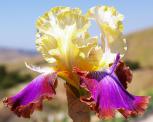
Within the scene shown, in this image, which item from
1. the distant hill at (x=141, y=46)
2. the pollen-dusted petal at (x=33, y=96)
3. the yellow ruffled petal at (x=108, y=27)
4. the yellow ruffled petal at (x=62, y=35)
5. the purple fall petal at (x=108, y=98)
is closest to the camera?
→ the purple fall petal at (x=108, y=98)

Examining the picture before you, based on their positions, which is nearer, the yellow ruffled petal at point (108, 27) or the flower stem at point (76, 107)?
the flower stem at point (76, 107)

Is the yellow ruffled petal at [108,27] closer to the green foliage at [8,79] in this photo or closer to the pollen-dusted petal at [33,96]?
the pollen-dusted petal at [33,96]

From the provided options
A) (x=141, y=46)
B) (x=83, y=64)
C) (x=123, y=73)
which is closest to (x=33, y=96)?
(x=83, y=64)

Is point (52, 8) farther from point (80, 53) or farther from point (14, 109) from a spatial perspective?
point (14, 109)

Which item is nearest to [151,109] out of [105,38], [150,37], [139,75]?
[105,38]

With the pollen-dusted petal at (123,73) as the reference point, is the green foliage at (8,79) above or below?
below

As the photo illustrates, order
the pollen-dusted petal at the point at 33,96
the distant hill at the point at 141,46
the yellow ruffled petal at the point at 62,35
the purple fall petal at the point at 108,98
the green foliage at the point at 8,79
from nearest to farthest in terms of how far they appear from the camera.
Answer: the purple fall petal at the point at 108,98
the pollen-dusted petal at the point at 33,96
the yellow ruffled petal at the point at 62,35
the green foliage at the point at 8,79
the distant hill at the point at 141,46

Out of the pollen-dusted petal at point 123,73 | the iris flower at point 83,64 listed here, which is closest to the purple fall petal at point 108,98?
the iris flower at point 83,64

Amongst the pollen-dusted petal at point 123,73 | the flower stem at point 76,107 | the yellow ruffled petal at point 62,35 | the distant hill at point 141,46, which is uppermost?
the yellow ruffled petal at point 62,35

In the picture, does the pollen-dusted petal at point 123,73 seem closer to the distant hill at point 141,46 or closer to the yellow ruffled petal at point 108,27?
the yellow ruffled petal at point 108,27
